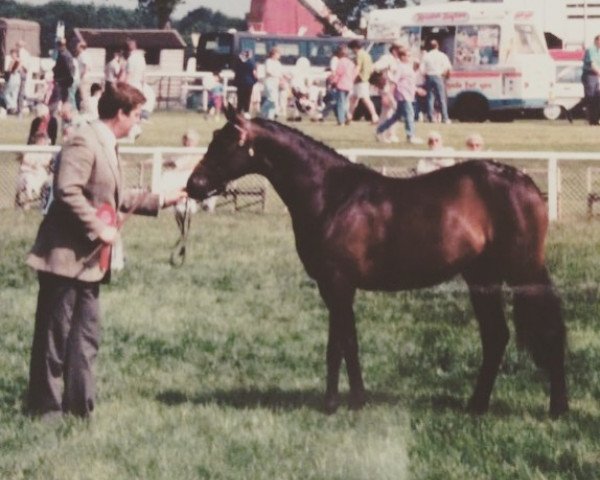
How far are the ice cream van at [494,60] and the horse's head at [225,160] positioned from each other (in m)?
29.1

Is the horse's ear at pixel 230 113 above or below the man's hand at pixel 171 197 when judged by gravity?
above

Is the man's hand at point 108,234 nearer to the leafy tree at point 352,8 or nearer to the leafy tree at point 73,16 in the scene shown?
the leafy tree at point 73,16

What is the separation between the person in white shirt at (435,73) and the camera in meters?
29.1

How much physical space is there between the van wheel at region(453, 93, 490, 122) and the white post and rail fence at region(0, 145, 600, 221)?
1706cm

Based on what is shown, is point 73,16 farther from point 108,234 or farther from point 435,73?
point 108,234

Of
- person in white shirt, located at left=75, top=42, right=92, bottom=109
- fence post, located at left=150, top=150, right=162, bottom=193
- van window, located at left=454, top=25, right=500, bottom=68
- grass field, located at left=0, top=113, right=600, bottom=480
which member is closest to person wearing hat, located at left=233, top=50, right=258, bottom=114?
person in white shirt, located at left=75, top=42, right=92, bottom=109

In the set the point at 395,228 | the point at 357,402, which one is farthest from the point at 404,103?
the point at 357,402

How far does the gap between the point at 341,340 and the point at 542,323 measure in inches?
43.2

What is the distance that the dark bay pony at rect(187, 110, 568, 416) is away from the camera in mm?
8031

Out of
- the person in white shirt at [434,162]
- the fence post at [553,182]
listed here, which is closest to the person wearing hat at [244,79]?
the person in white shirt at [434,162]

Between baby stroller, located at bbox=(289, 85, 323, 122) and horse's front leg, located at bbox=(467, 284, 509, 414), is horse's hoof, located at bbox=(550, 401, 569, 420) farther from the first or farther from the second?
baby stroller, located at bbox=(289, 85, 323, 122)

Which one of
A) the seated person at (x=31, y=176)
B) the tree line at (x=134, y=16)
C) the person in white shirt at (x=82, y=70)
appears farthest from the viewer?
the tree line at (x=134, y=16)

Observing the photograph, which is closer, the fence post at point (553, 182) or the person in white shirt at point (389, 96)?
the fence post at point (553, 182)

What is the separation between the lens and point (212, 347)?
10.0 m
